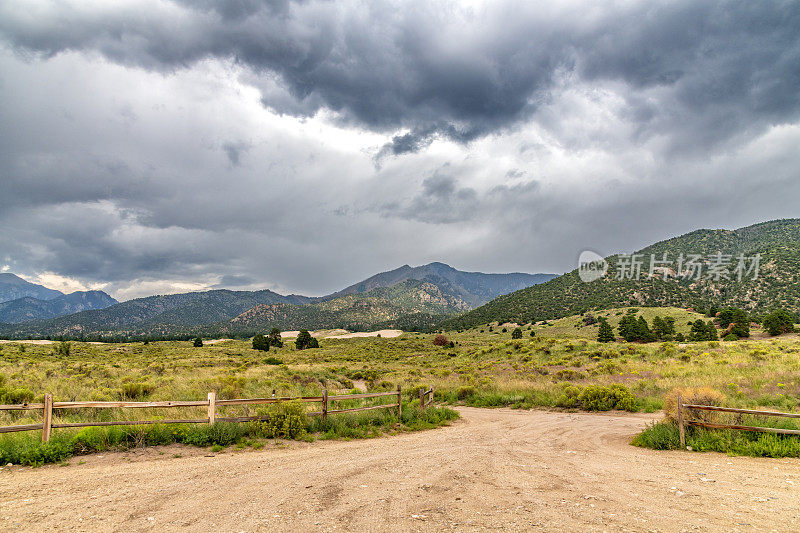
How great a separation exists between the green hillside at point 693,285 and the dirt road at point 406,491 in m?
90.0

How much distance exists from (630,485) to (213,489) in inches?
344

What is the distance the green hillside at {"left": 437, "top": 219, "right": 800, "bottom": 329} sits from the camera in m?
81.8

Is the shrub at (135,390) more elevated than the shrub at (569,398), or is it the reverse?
the shrub at (135,390)

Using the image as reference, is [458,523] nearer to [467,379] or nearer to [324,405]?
[324,405]

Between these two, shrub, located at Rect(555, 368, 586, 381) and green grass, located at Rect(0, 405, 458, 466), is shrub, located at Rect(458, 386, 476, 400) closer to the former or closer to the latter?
shrub, located at Rect(555, 368, 586, 381)

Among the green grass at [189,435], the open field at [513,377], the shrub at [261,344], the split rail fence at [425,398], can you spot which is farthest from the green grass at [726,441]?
the shrub at [261,344]

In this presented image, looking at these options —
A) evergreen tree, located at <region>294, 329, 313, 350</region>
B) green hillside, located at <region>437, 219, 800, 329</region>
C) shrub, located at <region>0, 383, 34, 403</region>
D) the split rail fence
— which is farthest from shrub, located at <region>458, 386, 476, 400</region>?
green hillside, located at <region>437, 219, 800, 329</region>

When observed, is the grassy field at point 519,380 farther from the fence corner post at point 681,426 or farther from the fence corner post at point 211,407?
the fence corner post at point 211,407

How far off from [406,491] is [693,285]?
114 metres

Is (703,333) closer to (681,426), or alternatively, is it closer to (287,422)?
(681,426)

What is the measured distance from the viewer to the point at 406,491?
7.80 meters

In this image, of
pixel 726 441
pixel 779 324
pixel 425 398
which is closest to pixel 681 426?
pixel 726 441

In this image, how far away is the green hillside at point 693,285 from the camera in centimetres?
8175

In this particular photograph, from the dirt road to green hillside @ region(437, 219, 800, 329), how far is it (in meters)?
90.0
